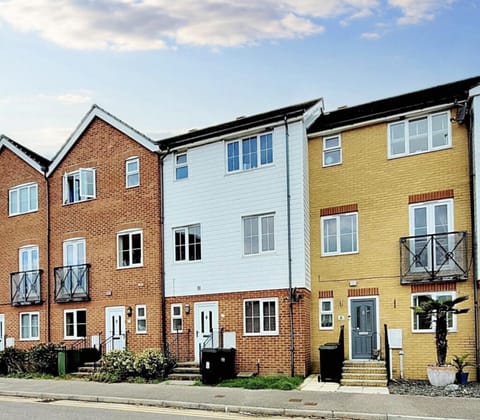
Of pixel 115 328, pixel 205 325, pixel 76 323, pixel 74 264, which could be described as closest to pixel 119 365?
pixel 205 325

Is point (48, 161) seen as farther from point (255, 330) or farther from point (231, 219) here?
point (255, 330)

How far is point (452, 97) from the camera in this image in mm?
18422

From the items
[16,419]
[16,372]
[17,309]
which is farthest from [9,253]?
[16,419]

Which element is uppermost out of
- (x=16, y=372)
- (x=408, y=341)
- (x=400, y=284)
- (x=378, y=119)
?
(x=378, y=119)

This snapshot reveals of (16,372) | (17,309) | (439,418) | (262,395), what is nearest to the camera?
(439,418)

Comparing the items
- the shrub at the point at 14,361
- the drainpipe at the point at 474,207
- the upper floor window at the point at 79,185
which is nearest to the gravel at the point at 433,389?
the drainpipe at the point at 474,207

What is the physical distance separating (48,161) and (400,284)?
15408 millimetres

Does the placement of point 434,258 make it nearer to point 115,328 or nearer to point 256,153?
point 256,153

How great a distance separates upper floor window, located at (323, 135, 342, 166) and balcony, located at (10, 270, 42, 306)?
12399mm

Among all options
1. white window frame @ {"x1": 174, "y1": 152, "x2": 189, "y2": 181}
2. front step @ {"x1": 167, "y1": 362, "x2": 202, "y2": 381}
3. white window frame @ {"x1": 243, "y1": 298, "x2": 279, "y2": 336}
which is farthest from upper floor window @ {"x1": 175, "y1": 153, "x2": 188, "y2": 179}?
front step @ {"x1": 167, "y1": 362, "x2": 202, "y2": 381}

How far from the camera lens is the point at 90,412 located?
14430 mm

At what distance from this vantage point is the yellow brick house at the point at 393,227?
1814 cm

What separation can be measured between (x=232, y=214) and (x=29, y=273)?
32.4ft

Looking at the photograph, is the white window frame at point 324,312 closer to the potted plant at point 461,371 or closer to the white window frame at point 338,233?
the white window frame at point 338,233
